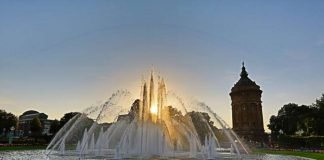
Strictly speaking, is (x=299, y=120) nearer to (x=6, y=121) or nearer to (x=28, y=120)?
(x=6, y=121)

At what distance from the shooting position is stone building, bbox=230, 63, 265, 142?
65.3 meters

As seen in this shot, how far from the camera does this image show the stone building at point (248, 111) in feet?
214

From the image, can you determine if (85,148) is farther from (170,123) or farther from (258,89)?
(258,89)

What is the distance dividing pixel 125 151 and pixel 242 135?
45647mm

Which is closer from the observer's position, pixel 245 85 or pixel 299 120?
pixel 245 85

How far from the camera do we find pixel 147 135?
23.6 meters

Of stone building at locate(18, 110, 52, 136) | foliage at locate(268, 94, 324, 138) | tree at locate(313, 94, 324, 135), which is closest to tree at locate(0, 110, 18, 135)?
stone building at locate(18, 110, 52, 136)

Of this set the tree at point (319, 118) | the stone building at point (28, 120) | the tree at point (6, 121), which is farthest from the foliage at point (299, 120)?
the stone building at point (28, 120)

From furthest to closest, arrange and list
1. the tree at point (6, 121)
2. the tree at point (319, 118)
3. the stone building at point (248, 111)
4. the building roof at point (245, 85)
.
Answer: the tree at point (6, 121), the building roof at point (245, 85), the stone building at point (248, 111), the tree at point (319, 118)

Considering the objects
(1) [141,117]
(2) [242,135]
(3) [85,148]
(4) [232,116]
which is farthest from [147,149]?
(4) [232,116]

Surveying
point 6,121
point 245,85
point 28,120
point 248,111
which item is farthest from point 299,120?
point 28,120

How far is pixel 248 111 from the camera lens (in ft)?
219

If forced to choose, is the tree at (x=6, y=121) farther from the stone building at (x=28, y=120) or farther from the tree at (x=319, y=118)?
the tree at (x=319, y=118)

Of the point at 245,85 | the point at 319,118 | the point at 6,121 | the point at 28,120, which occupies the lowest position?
the point at 6,121
